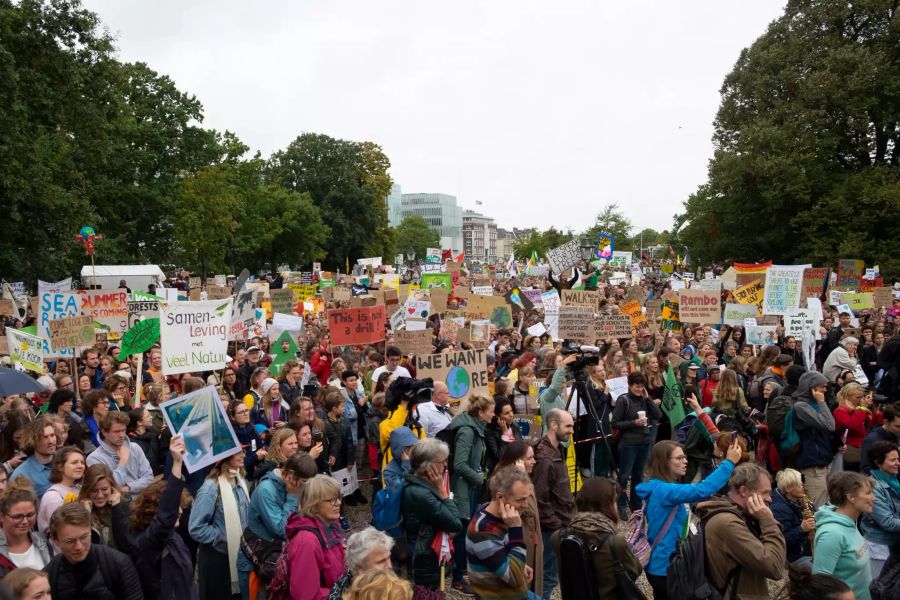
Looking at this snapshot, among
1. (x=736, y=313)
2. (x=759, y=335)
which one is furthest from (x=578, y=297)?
(x=759, y=335)

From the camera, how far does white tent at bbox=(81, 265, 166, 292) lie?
103 feet

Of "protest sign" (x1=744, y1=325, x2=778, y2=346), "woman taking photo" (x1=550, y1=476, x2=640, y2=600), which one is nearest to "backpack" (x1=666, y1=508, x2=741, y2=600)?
"woman taking photo" (x1=550, y1=476, x2=640, y2=600)

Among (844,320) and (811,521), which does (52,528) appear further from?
(844,320)

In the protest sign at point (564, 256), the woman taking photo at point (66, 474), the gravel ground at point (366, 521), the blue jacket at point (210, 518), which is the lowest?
the gravel ground at point (366, 521)

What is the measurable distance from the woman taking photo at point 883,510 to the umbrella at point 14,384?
7489mm

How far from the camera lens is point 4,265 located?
2514 centimetres

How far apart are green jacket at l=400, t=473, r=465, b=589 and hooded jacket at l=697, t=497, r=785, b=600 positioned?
5.13ft

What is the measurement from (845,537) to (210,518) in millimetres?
3910

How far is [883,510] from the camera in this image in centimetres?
508

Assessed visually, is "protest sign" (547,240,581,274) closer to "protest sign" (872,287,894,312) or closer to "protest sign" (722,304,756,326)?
"protest sign" (872,287,894,312)

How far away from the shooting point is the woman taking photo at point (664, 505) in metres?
5.04

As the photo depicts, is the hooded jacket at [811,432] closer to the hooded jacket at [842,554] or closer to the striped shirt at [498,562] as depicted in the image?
the hooded jacket at [842,554]

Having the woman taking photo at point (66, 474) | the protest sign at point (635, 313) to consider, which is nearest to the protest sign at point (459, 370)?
the woman taking photo at point (66, 474)

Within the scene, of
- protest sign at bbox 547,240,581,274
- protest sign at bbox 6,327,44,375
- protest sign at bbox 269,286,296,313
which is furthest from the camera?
protest sign at bbox 547,240,581,274
